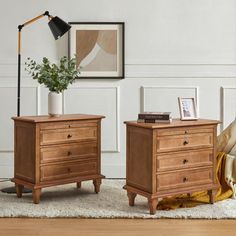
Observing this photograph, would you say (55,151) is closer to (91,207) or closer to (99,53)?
(91,207)

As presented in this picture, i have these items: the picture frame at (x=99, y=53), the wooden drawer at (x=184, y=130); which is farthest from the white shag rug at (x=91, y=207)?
the picture frame at (x=99, y=53)

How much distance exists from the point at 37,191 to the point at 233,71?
270cm

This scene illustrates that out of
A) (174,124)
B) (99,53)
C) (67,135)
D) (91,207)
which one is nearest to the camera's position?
(174,124)

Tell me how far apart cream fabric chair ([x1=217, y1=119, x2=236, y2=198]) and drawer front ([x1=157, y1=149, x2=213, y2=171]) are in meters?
0.36

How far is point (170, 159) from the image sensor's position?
4.36 m

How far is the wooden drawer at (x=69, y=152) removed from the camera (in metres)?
4.69

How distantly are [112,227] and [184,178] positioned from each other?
0.85 m

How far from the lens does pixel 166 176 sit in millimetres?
4336

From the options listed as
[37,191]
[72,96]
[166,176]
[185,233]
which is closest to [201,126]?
[166,176]

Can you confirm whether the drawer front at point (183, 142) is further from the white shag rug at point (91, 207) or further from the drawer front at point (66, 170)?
the drawer front at point (66, 170)

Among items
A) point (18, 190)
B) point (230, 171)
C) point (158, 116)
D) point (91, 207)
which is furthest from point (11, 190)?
point (230, 171)

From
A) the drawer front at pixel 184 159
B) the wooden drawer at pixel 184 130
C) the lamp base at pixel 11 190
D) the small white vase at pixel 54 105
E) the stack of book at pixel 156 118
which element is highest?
the small white vase at pixel 54 105

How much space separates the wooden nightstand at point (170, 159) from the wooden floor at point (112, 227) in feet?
1.07

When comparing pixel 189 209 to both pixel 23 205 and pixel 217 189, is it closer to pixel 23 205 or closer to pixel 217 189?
pixel 217 189
